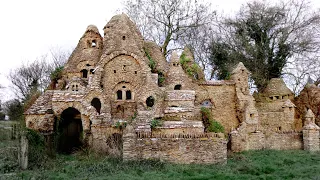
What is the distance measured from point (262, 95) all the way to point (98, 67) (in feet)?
45.6

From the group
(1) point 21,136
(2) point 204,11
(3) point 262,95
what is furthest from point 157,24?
(1) point 21,136

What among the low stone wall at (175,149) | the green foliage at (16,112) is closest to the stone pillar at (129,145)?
the low stone wall at (175,149)

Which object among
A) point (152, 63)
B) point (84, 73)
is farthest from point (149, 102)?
point (84, 73)

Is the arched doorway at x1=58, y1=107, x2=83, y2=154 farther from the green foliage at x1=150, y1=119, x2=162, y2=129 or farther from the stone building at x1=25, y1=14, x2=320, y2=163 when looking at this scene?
the green foliage at x1=150, y1=119, x2=162, y2=129

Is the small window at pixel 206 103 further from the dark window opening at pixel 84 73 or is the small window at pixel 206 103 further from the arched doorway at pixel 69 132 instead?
the arched doorway at pixel 69 132

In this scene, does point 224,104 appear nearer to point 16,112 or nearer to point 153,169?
point 153,169

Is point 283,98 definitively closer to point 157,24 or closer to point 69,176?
point 157,24

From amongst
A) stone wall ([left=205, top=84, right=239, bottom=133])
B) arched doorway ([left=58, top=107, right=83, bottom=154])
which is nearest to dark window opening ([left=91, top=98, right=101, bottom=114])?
arched doorway ([left=58, top=107, right=83, bottom=154])

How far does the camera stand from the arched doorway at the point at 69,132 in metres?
19.9

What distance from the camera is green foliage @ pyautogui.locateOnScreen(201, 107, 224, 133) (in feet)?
69.3

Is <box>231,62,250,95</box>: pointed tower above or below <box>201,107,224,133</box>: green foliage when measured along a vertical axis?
above

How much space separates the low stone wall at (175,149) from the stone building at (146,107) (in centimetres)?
5

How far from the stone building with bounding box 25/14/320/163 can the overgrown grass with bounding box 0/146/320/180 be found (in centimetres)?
94

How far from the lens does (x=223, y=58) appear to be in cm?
3212
